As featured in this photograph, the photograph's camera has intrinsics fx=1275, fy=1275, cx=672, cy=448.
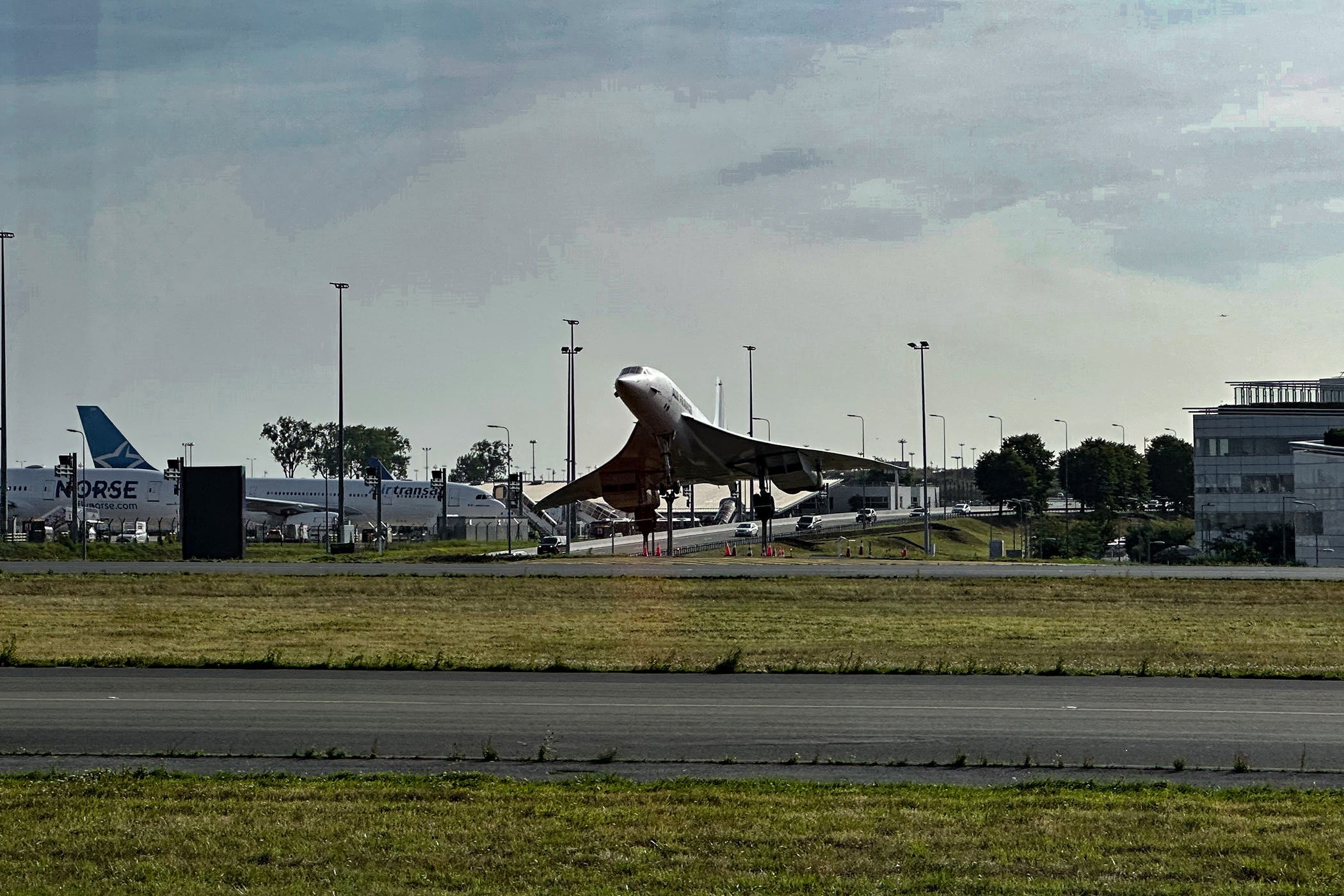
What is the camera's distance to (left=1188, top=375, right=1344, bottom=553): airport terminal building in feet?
300

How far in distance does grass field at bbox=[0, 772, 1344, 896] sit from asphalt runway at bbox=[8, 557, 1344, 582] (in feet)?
107

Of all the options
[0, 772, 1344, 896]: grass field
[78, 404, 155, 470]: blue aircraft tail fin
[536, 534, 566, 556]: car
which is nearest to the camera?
[0, 772, 1344, 896]: grass field

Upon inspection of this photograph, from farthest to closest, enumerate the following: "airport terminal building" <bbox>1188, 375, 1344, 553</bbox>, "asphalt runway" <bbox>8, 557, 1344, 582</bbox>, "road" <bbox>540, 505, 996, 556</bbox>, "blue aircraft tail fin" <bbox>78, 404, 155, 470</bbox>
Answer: "blue aircraft tail fin" <bbox>78, 404, 155, 470</bbox>, "airport terminal building" <bbox>1188, 375, 1344, 553</bbox>, "road" <bbox>540, 505, 996, 556</bbox>, "asphalt runway" <bbox>8, 557, 1344, 582</bbox>

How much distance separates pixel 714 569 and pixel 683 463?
617cm

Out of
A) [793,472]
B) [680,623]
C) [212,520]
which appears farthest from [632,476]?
[212,520]

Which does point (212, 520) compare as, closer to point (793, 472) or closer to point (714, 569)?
point (714, 569)

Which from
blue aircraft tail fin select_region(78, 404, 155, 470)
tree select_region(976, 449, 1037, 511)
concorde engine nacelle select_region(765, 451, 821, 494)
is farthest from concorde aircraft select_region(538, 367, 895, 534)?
tree select_region(976, 449, 1037, 511)

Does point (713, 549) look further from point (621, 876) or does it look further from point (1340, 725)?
point (621, 876)

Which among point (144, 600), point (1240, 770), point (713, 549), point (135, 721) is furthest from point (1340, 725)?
point (713, 549)

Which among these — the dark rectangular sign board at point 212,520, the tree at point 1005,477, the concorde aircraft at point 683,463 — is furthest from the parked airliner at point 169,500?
the tree at point 1005,477

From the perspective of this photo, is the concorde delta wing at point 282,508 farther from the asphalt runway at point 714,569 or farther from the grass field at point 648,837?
the grass field at point 648,837

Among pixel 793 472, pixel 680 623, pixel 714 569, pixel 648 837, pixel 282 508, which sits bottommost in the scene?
pixel 680 623

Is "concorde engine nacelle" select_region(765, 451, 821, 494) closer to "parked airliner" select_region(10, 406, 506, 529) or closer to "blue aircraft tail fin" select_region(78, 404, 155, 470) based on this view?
"parked airliner" select_region(10, 406, 506, 529)

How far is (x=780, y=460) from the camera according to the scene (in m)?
47.0
